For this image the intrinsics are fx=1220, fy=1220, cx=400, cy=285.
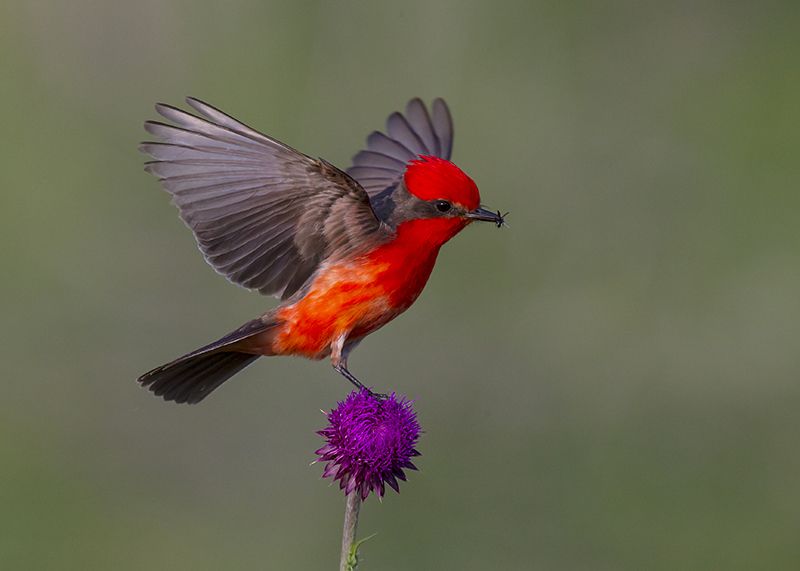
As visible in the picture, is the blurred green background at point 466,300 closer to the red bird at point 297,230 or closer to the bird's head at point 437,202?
the red bird at point 297,230

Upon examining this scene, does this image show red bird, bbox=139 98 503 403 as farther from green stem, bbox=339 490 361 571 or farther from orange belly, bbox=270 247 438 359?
green stem, bbox=339 490 361 571

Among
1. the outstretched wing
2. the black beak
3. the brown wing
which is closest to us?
the brown wing

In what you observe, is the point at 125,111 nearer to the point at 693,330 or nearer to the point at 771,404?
the point at 693,330

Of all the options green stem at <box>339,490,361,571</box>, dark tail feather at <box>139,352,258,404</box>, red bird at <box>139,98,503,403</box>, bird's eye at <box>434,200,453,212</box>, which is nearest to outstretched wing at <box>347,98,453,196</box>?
red bird at <box>139,98,503,403</box>

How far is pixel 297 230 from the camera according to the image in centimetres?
561

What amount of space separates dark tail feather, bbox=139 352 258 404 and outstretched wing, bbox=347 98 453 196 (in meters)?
1.64

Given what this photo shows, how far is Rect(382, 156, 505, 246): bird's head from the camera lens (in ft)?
17.9

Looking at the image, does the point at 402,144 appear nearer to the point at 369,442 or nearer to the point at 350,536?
the point at 369,442

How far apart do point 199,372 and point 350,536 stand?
5.76 ft

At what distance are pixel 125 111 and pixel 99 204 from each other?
947mm

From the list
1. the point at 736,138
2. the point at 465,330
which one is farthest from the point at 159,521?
the point at 736,138

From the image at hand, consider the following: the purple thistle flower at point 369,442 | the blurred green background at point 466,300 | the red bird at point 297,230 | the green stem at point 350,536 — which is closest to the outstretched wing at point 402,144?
the red bird at point 297,230

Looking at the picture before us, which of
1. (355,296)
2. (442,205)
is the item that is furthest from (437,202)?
(355,296)

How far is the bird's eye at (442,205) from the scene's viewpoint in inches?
218
